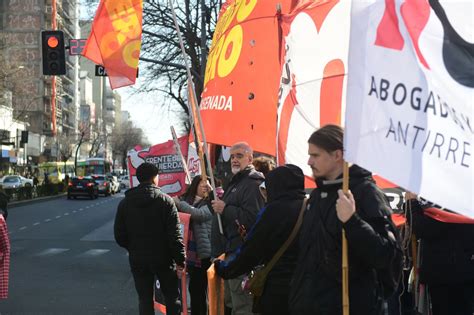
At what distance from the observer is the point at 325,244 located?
3137mm

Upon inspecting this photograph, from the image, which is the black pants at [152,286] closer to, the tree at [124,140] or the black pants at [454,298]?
the black pants at [454,298]

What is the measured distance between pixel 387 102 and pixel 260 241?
3.87 feet

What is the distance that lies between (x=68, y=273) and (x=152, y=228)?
227 inches

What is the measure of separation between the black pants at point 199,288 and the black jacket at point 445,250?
2714mm

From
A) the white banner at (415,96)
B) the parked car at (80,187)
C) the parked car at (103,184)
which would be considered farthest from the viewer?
the parked car at (103,184)

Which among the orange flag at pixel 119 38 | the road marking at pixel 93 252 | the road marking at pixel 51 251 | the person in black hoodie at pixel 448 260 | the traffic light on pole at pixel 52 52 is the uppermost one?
the traffic light on pole at pixel 52 52

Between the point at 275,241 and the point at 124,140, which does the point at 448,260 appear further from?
the point at 124,140

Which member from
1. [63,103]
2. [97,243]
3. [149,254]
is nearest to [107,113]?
[63,103]

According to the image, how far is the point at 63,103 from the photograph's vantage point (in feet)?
354

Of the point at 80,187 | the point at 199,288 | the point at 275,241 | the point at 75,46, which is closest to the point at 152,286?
the point at 199,288

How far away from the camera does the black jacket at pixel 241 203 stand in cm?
503

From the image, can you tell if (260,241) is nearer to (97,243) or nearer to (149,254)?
(149,254)

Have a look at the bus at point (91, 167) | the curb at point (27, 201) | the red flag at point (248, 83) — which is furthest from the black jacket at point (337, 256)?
the bus at point (91, 167)

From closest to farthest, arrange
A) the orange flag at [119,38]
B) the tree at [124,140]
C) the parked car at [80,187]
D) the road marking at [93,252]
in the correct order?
the orange flag at [119,38] → the road marking at [93,252] → the parked car at [80,187] → the tree at [124,140]
